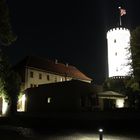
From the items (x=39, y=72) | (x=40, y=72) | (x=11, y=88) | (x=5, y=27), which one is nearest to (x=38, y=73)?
(x=39, y=72)

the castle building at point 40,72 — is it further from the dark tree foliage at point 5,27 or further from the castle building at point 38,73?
the dark tree foliage at point 5,27

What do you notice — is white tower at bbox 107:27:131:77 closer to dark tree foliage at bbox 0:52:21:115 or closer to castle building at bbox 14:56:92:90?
castle building at bbox 14:56:92:90

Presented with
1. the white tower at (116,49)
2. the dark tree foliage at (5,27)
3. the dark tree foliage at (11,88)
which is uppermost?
the white tower at (116,49)

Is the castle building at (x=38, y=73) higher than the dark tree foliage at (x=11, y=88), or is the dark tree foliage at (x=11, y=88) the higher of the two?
the castle building at (x=38, y=73)

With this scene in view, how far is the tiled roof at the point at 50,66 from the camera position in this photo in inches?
2325

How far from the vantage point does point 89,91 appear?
4050 centimetres

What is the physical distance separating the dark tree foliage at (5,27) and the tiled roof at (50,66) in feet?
106

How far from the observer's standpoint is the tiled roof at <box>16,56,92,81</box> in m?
59.0

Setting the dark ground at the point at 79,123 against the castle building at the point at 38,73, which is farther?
the castle building at the point at 38,73

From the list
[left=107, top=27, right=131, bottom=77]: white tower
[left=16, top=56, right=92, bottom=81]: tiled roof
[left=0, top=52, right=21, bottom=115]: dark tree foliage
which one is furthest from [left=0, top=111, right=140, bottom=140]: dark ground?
[left=107, top=27, right=131, bottom=77]: white tower

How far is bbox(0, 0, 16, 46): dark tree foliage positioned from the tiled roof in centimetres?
3245

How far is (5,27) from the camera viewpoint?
23.5 meters

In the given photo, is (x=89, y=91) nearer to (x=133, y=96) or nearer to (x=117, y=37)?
(x=133, y=96)

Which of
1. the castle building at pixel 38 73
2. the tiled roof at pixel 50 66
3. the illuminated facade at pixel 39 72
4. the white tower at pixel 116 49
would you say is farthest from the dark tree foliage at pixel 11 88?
the white tower at pixel 116 49
